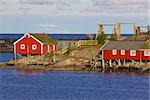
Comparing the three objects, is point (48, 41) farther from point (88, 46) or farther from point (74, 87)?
point (74, 87)

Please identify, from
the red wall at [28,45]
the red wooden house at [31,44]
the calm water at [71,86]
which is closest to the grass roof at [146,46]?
the calm water at [71,86]

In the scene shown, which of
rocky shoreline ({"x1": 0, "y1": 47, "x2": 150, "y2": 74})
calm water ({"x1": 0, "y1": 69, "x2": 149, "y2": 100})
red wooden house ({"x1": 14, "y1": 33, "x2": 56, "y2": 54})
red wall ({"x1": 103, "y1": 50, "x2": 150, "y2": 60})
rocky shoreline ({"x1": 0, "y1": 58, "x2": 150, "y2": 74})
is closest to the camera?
calm water ({"x1": 0, "y1": 69, "x2": 149, "y2": 100})

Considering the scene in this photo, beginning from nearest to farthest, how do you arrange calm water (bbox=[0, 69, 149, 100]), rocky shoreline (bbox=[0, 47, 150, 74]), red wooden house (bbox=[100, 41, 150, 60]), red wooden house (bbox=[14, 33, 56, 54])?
calm water (bbox=[0, 69, 149, 100]), rocky shoreline (bbox=[0, 47, 150, 74]), red wooden house (bbox=[100, 41, 150, 60]), red wooden house (bbox=[14, 33, 56, 54])

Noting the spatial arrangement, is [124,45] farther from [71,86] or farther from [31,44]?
[31,44]

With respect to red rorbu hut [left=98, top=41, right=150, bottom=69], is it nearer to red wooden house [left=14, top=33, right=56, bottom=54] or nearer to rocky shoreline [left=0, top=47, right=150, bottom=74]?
rocky shoreline [left=0, top=47, right=150, bottom=74]

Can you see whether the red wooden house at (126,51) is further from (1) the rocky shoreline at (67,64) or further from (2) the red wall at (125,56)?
(1) the rocky shoreline at (67,64)

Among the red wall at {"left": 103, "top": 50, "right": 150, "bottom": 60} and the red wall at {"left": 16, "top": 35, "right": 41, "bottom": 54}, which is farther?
the red wall at {"left": 16, "top": 35, "right": 41, "bottom": 54}

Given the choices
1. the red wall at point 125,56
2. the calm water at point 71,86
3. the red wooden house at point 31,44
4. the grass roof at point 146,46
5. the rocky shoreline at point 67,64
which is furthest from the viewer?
the red wooden house at point 31,44

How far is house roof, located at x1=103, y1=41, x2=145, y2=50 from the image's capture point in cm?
5234

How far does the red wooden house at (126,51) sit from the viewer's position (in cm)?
5231

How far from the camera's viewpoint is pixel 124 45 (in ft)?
172

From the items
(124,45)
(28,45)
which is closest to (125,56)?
(124,45)

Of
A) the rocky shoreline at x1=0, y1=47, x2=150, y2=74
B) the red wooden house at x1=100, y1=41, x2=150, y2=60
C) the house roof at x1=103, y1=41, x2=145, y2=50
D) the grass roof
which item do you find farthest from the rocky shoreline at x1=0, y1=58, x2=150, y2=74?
the grass roof

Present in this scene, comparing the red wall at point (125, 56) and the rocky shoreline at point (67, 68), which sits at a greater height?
the red wall at point (125, 56)
